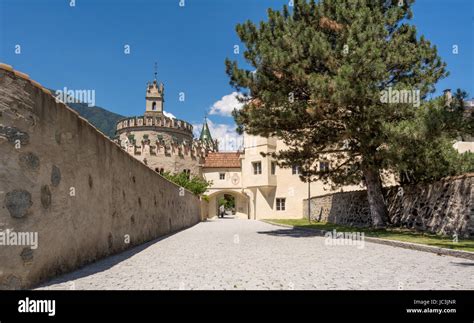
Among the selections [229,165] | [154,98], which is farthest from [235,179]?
[154,98]

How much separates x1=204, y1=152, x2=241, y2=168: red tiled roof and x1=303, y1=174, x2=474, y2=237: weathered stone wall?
26.6 metres

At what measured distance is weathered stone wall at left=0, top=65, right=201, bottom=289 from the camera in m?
4.50

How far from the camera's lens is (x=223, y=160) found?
4934 centimetres

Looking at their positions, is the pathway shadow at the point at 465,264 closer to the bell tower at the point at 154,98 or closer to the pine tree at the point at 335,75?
the pine tree at the point at 335,75

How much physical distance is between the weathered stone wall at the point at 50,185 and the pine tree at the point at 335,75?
817 cm

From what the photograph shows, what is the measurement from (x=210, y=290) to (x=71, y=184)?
3081 millimetres

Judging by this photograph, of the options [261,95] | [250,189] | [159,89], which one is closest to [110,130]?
[159,89]

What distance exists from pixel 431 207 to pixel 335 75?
662 cm

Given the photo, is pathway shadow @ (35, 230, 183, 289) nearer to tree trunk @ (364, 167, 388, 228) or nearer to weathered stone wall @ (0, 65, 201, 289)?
weathered stone wall @ (0, 65, 201, 289)

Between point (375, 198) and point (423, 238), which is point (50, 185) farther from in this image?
point (375, 198)

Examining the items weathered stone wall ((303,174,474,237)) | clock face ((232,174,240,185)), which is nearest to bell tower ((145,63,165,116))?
clock face ((232,174,240,185))

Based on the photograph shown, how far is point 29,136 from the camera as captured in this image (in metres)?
4.83

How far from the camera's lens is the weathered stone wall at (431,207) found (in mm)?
12164

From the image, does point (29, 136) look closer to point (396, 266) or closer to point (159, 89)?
point (396, 266)
